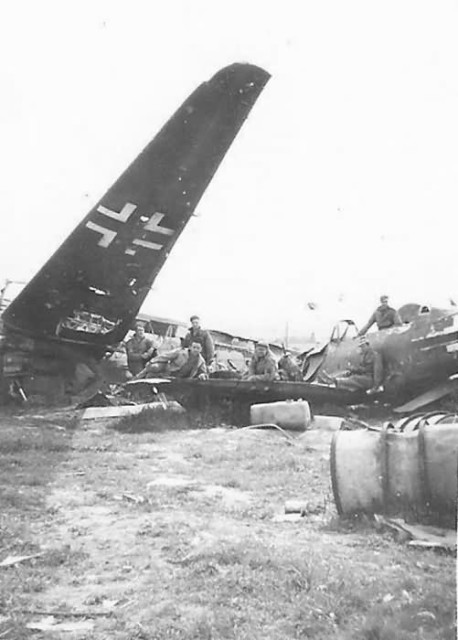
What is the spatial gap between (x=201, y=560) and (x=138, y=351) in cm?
1013

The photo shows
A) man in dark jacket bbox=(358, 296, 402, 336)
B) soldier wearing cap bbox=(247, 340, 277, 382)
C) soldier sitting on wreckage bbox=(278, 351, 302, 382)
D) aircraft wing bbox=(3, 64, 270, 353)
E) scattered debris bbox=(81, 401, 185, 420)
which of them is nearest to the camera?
aircraft wing bbox=(3, 64, 270, 353)

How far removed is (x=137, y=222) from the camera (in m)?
10.2

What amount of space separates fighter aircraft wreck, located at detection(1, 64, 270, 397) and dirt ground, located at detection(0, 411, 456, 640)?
4.55 metres

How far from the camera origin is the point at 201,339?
1244cm

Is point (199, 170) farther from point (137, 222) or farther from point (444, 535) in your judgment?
point (444, 535)

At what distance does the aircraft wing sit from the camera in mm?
8922

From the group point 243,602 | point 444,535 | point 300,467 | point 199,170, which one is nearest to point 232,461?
point 300,467

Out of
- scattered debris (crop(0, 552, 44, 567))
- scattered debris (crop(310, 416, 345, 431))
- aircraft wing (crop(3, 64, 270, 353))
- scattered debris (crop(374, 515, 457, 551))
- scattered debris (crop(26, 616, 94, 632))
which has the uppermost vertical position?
aircraft wing (crop(3, 64, 270, 353))

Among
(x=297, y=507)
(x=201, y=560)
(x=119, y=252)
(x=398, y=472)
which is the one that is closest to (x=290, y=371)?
(x=119, y=252)

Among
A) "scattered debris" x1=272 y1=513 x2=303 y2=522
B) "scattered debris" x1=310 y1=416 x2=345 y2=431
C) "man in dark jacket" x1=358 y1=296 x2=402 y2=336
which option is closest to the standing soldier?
"man in dark jacket" x1=358 y1=296 x2=402 y2=336

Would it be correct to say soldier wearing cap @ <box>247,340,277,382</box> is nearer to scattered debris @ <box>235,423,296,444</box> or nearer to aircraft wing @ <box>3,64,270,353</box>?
scattered debris @ <box>235,423,296,444</box>

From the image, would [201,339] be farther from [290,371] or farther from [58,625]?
[58,625]

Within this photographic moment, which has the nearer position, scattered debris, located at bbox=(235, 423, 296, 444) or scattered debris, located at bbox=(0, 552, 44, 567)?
scattered debris, located at bbox=(0, 552, 44, 567)

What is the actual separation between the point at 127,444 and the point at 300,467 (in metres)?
2.35
